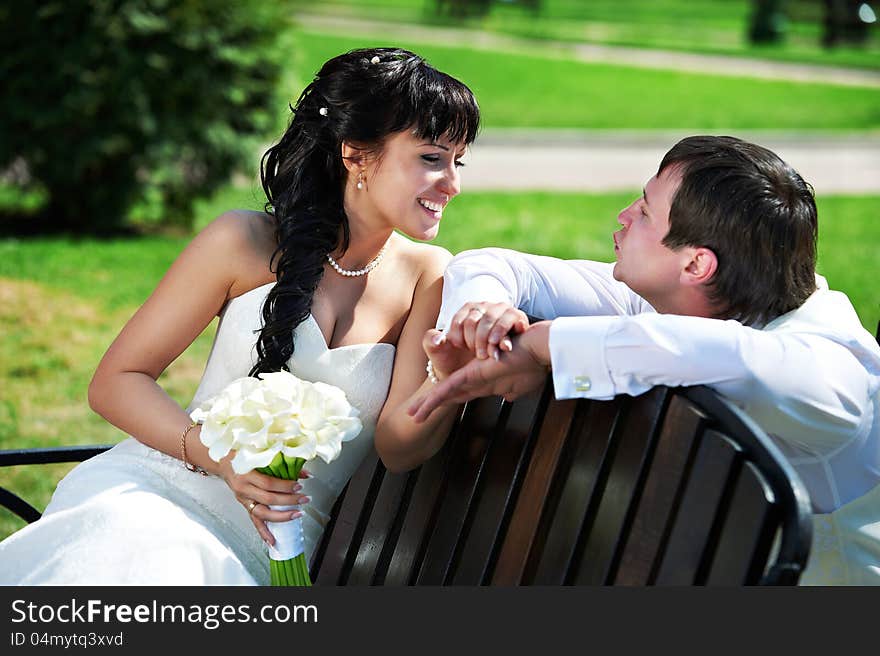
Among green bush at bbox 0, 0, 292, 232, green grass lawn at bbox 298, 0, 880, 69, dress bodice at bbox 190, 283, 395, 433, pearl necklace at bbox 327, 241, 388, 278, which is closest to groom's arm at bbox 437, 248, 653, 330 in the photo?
dress bodice at bbox 190, 283, 395, 433

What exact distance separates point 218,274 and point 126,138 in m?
6.94

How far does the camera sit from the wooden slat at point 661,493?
2100mm

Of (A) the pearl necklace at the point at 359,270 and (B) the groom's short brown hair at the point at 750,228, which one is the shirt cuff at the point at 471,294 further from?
(A) the pearl necklace at the point at 359,270

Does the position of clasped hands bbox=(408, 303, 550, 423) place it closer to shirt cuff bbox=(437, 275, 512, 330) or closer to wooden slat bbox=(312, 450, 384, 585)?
shirt cuff bbox=(437, 275, 512, 330)

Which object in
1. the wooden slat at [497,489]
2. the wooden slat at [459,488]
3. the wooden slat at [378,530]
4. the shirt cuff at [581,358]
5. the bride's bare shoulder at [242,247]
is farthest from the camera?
the bride's bare shoulder at [242,247]

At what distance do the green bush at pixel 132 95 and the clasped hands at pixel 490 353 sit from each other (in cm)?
751

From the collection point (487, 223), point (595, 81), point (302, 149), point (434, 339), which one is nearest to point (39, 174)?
point (487, 223)

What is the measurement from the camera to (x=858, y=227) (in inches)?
451

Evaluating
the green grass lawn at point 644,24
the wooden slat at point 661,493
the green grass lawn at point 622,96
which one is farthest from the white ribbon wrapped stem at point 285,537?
the green grass lawn at point 644,24

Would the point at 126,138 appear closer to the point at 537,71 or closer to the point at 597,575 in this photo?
the point at 597,575

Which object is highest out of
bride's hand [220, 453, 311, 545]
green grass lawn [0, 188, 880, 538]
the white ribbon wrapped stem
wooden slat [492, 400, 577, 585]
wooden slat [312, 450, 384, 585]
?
wooden slat [492, 400, 577, 585]

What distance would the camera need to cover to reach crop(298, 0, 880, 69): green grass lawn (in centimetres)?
2880

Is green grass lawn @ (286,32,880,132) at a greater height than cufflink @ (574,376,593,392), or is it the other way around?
cufflink @ (574,376,593,392)

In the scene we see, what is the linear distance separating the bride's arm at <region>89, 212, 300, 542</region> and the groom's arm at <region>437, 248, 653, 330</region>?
2.00 ft
